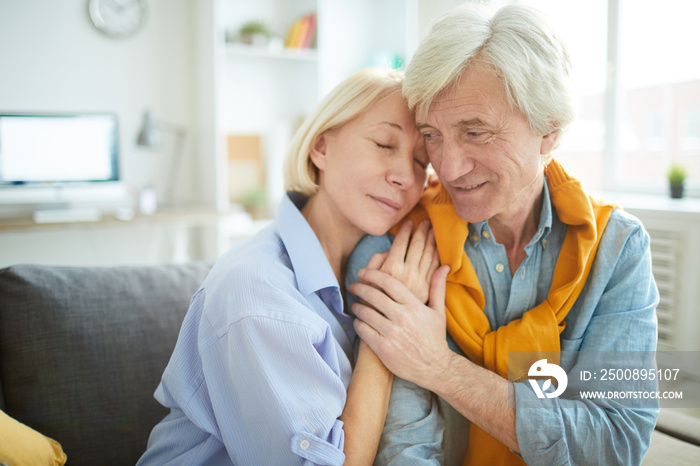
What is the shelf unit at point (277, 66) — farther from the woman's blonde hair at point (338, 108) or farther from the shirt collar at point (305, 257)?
the shirt collar at point (305, 257)

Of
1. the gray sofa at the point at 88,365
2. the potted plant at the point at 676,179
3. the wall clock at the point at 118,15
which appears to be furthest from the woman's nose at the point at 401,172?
the wall clock at the point at 118,15

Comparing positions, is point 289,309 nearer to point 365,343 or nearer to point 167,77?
point 365,343

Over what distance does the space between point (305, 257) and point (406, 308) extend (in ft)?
0.82

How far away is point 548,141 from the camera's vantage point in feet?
3.93

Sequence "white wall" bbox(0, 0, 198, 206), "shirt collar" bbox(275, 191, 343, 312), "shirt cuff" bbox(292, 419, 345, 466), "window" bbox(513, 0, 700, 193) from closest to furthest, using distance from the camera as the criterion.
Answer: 1. "shirt cuff" bbox(292, 419, 345, 466)
2. "shirt collar" bbox(275, 191, 343, 312)
3. "window" bbox(513, 0, 700, 193)
4. "white wall" bbox(0, 0, 198, 206)

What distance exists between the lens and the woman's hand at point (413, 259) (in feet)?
3.92

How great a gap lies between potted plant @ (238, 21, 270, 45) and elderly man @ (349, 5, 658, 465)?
117 inches

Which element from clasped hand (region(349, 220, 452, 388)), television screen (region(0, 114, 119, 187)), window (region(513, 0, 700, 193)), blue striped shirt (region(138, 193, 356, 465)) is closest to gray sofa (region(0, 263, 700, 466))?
blue striped shirt (region(138, 193, 356, 465))

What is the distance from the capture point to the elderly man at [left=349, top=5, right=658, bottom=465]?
104cm

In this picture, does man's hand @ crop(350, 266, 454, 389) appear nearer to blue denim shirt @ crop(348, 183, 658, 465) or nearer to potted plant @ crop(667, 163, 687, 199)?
blue denim shirt @ crop(348, 183, 658, 465)

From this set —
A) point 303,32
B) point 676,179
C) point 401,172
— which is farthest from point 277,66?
point 401,172

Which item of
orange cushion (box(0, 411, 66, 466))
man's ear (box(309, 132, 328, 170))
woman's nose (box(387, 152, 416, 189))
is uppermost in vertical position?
man's ear (box(309, 132, 328, 170))

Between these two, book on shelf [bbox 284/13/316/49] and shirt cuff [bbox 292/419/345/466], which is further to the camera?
book on shelf [bbox 284/13/316/49]

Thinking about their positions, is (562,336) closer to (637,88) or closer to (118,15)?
(637,88)
